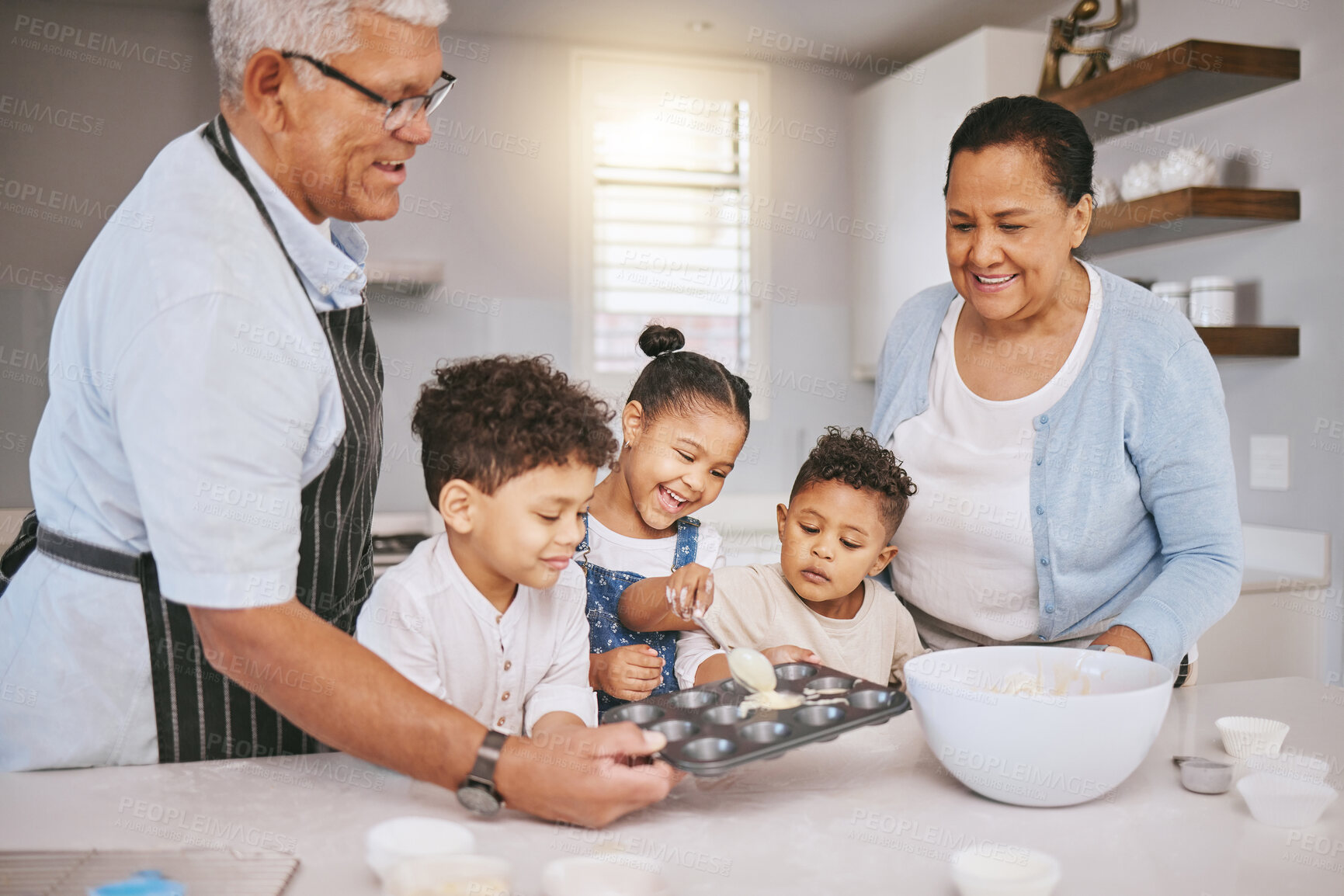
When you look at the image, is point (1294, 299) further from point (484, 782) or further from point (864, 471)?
point (484, 782)

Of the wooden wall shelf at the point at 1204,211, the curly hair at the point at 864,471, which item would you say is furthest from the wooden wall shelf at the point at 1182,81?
the curly hair at the point at 864,471

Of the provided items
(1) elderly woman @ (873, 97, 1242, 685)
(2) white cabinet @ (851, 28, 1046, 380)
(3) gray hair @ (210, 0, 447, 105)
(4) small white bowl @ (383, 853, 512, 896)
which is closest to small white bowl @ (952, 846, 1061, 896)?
(4) small white bowl @ (383, 853, 512, 896)

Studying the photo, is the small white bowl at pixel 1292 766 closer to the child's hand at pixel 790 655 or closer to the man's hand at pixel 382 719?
the child's hand at pixel 790 655

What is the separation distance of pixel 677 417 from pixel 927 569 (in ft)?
1.50

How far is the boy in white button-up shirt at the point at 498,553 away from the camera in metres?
1.08

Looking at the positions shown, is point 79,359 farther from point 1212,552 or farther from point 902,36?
point 902,36

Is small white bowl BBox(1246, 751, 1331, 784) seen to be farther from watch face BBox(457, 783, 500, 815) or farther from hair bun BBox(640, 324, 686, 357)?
hair bun BBox(640, 324, 686, 357)

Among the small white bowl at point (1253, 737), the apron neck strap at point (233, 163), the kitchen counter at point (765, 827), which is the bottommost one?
the kitchen counter at point (765, 827)

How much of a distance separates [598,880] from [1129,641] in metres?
0.80

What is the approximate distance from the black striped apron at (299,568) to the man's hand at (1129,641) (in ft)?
2.94

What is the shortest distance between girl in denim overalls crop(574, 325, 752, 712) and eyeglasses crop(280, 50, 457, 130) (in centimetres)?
57

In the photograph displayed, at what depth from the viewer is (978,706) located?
3.01 ft

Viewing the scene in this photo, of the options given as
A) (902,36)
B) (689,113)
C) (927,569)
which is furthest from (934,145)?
(927,569)

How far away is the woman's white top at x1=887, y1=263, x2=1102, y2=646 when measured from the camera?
1.50 metres
